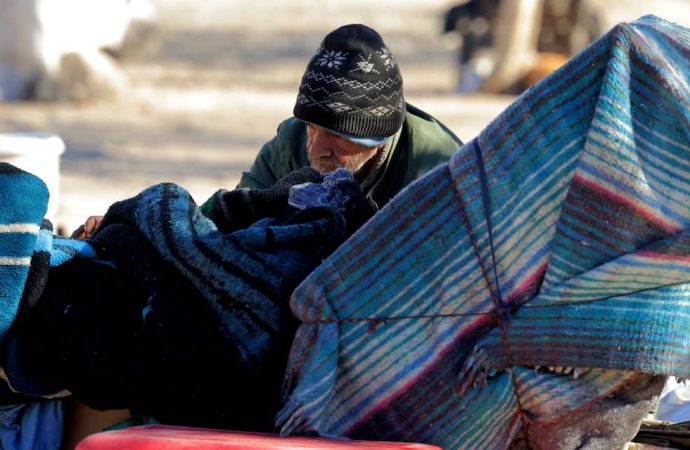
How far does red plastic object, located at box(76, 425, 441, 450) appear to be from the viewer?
178 cm

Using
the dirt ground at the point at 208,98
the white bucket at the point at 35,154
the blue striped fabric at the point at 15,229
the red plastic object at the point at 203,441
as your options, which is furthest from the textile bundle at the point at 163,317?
the dirt ground at the point at 208,98

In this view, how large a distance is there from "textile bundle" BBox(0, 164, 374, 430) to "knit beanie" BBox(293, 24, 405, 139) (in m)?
0.91

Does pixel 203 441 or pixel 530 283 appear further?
pixel 530 283

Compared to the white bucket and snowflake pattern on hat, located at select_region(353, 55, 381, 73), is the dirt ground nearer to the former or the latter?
the white bucket

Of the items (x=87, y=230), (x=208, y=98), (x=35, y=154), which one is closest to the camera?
(x=87, y=230)

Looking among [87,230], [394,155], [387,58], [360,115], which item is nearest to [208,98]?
[394,155]

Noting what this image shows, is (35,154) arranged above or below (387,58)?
below

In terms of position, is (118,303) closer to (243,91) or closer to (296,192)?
(296,192)

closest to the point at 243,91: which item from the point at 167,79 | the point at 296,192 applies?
the point at 167,79

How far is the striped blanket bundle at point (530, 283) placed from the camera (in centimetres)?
194

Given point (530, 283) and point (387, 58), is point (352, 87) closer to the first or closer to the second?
point (387, 58)

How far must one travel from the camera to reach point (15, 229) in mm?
2012

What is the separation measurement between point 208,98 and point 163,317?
9216 millimetres

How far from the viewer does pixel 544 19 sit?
42.1 feet
